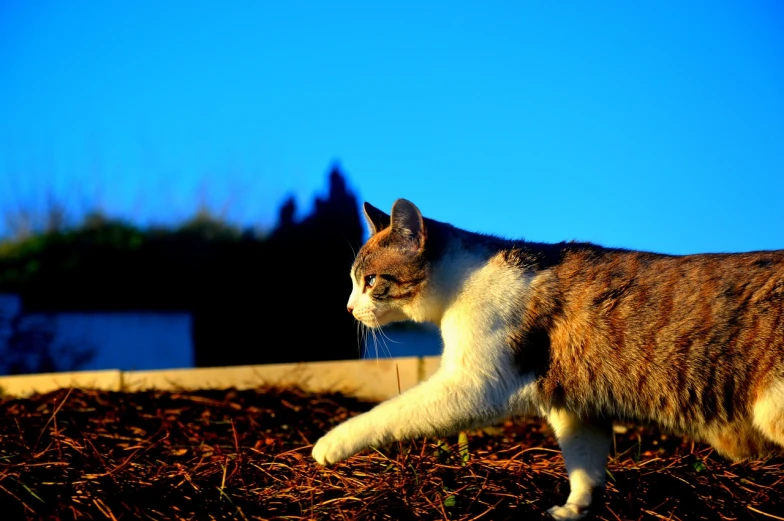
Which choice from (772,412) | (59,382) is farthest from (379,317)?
(59,382)

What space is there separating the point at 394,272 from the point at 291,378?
2.17 m

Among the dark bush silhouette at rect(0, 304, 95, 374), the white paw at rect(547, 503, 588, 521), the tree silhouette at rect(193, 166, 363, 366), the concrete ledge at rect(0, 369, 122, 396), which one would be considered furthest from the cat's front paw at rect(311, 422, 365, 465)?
the dark bush silhouette at rect(0, 304, 95, 374)

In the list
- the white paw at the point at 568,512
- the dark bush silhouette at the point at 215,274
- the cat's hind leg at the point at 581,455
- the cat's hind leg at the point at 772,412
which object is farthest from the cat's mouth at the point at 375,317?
the dark bush silhouette at the point at 215,274

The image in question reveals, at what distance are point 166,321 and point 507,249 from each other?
388 inches

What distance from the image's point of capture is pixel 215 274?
12.2m

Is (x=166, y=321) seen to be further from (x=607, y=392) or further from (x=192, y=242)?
(x=607, y=392)

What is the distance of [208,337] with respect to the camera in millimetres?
11883

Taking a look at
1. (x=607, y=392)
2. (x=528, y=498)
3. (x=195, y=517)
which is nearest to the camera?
(x=195, y=517)

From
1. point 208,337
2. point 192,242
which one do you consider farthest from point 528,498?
point 192,242

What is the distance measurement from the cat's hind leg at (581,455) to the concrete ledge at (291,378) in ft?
6.54

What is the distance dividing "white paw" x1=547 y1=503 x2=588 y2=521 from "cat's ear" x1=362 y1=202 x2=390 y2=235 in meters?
1.49

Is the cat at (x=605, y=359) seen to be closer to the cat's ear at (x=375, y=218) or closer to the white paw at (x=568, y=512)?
the white paw at (x=568, y=512)

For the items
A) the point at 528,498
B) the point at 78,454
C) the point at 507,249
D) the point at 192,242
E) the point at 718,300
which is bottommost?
the point at 528,498

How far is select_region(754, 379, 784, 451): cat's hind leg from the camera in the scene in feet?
8.04
